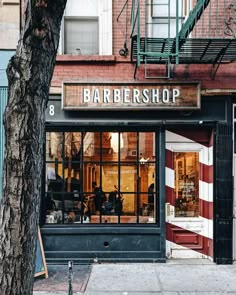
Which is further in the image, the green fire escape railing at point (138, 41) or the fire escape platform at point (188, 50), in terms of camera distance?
the fire escape platform at point (188, 50)

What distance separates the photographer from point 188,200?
9.34 meters

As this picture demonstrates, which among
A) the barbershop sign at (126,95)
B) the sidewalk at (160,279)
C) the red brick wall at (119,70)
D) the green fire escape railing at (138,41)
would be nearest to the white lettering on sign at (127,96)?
the barbershop sign at (126,95)

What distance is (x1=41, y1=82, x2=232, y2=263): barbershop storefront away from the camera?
28.7 feet

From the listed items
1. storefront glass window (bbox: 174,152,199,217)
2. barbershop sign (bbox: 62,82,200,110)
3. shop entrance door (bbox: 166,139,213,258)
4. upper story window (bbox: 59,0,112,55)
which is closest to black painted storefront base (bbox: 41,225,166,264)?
shop entrance door (bbox: 166,139,213,258)

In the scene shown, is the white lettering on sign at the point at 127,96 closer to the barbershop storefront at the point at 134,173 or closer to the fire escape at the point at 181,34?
the barbershop storefront at the point at 134,173

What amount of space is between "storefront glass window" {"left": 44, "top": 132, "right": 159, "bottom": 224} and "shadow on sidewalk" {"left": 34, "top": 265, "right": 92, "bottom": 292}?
102cm

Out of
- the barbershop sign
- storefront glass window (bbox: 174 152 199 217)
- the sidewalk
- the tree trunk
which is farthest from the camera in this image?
storefront glass window (bbox: 174 152 199 217)

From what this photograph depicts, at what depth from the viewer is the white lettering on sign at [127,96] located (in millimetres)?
8703

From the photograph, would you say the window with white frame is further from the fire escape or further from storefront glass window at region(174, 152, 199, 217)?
storefront glass window at region(174, 152, 199, 217)

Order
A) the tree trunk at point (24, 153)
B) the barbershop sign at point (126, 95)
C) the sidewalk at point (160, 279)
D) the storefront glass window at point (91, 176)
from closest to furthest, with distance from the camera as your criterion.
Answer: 1. the tree trunk at point (24, 153)
2. the sidewalk at point (160, 279)
3. the barbershop sign at point (126, 95)
4. the storefront glass window at point (91, 176)

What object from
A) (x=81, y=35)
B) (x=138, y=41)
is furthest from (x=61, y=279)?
(x=81, y=35)

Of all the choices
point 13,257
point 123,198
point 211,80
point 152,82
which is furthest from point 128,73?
point 13,257

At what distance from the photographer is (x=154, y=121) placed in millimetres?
8859

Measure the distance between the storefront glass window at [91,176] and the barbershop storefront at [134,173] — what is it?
0.02m
